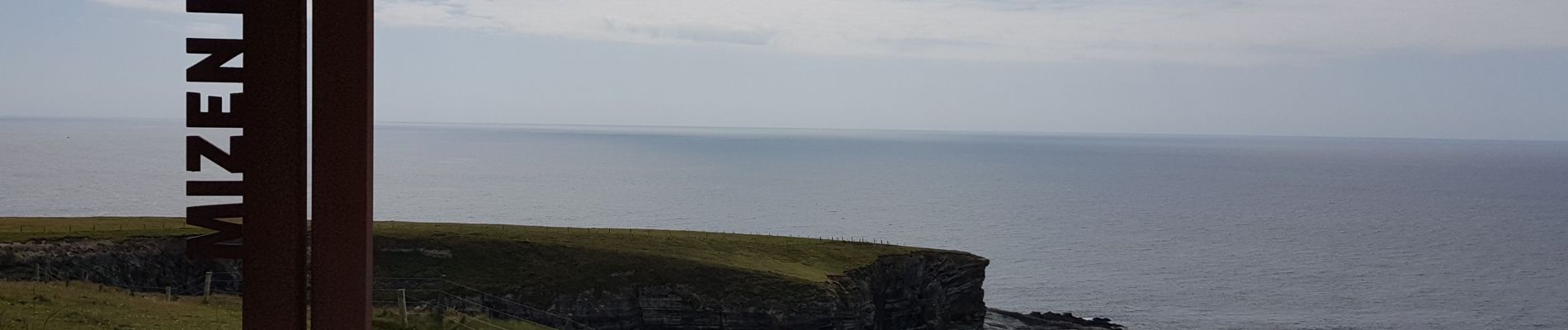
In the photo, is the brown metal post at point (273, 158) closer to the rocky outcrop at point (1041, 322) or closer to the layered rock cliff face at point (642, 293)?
the layered rock cliff face at point (642, 293)

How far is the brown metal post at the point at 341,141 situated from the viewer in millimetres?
Result: 5875

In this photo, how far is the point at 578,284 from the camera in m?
59.4

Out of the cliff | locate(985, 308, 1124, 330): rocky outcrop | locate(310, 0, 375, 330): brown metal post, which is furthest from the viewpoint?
locate(985, 308, 1124, 330): rocky outcrop

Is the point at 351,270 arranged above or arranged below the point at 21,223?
above

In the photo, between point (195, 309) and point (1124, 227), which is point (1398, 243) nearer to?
point (1124, 227)

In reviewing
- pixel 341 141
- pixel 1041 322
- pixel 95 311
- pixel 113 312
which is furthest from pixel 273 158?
pixel 1041 322

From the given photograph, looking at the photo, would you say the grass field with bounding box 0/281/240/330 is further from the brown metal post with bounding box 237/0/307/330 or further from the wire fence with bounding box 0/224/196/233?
the wire fence with bounding box 0/224/196/233

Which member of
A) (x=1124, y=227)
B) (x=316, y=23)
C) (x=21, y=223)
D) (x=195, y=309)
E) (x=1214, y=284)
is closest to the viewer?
(x=316, y=23)

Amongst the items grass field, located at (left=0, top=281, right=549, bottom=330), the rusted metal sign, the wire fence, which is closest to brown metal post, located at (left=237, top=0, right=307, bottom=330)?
the rusted metal sign

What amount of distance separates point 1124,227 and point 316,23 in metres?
182

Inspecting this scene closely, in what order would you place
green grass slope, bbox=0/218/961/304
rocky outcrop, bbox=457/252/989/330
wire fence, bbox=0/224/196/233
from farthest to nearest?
green grass slope, bbox=0/218/961/304, rocky outcrop, bbox=457/252/989/330, wire fence, bbox=0/224/196/233

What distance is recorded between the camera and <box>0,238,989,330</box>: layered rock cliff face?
166 feet

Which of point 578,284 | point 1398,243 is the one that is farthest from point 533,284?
point 1398,243

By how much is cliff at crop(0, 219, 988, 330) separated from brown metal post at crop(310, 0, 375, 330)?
4901cm
